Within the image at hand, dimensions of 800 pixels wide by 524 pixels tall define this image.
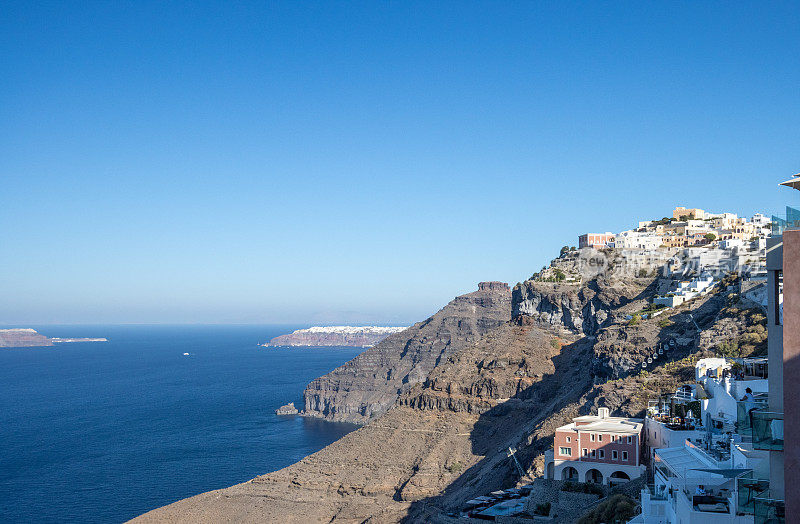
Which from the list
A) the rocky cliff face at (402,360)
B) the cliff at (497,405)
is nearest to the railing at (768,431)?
the cliff at (497,405)

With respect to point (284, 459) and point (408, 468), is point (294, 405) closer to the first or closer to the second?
point (284, 459)

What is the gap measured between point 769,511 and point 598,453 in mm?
22401

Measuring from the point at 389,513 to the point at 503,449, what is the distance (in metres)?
11.4

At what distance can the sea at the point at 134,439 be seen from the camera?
6244 cm

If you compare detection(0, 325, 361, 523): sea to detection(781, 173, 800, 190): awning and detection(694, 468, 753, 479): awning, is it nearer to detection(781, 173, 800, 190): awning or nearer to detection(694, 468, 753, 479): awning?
detection(694, 468, 753, 479): awning

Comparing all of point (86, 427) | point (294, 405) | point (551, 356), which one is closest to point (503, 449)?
point (551, 356)

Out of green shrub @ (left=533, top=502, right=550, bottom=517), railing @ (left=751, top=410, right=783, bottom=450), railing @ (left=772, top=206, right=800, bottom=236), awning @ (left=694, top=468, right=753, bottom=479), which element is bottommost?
green shrub @ (left=533, top=502, right=550, bottom=517)

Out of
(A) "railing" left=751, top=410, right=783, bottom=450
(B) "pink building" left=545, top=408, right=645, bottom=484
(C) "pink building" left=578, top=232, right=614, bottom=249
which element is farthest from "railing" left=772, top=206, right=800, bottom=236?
(C) "pink building" left=578, top=232, right=614, bottom=249

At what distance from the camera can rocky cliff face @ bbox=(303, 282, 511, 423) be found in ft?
410

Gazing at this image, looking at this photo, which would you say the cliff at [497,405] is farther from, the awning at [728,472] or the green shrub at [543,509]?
the awning at [728,472]

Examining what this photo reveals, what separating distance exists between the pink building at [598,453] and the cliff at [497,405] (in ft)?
19.7

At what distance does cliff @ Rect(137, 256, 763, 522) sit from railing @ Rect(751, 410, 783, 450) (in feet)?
93.3

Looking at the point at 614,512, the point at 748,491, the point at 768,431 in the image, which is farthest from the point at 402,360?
the point at 768,431

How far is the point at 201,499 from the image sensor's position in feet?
171
